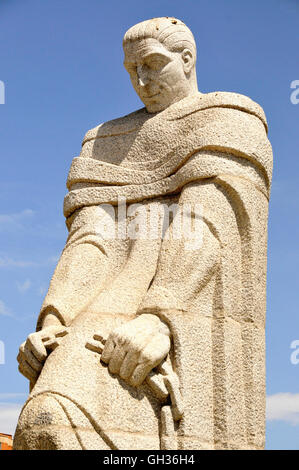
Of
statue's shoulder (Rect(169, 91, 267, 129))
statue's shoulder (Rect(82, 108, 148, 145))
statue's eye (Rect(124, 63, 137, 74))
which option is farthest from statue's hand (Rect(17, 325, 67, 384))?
statue's eye (Rect(124, 63, 137, 74))

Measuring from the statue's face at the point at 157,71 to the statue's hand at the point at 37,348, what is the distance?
7.09 ft

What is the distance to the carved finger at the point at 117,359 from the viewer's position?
521cm

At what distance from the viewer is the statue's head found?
655cm

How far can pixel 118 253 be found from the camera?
6.30 meters

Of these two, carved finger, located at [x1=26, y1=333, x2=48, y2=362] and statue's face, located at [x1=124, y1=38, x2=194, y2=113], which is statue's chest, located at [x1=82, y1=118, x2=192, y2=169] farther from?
carved finger, located at [x1=26, y1=333, x2=48, y2=362]

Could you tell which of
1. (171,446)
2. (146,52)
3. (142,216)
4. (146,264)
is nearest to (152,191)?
(142,216)

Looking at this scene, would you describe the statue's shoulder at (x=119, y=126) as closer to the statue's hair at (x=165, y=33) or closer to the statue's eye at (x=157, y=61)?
the statue's eye at (x=157, y=61)

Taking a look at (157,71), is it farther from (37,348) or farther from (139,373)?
(139,373)

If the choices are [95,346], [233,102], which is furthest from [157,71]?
[95,346]

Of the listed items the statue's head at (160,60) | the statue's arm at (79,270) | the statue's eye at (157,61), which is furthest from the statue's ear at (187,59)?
the statue's arm at (79,270)

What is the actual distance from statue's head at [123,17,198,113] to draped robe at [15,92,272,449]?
14 centimetres

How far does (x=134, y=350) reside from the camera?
17.0 feet

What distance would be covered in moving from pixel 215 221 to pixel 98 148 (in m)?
1.52

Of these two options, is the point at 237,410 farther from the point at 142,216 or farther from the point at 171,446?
the point at 142,216
